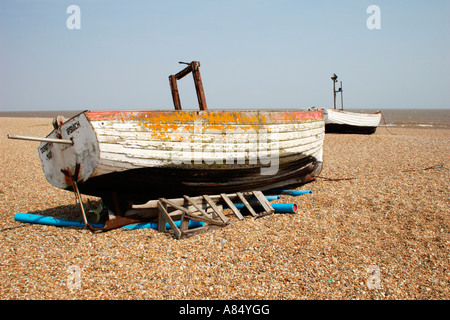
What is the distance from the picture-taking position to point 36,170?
10672mm

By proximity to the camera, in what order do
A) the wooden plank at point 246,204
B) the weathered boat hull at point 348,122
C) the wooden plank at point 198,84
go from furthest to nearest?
the weathered boat hull at point 348,122 < the wooden plank at point 198,84 < the wooden plank at point 246,204

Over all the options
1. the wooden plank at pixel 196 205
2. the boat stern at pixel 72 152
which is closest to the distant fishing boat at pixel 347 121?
the wooden plank at pixel 196 205

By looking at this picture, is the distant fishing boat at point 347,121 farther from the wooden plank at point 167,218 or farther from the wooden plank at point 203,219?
the wooden plank at point 167,218

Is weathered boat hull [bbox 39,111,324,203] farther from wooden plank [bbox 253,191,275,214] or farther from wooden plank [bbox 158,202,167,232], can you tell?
wooden plank [bbox 158,202,167,232]

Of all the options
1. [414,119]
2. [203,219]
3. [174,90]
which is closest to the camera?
[203,219]

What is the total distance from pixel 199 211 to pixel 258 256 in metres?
1.59

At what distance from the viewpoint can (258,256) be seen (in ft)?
14.2

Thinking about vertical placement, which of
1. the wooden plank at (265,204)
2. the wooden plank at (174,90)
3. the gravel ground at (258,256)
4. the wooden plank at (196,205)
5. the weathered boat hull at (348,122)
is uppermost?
the wooden plank at (174,90)

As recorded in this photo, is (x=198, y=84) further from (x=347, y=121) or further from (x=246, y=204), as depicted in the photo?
(x=347, y=121)

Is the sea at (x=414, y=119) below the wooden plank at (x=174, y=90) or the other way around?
below

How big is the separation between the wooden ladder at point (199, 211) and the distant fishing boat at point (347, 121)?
16.2m

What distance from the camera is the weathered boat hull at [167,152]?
482cm

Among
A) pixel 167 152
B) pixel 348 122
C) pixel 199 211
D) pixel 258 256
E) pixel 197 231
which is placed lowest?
pixel 258 256

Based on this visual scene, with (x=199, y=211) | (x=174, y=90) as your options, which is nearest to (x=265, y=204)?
(x=199, y=211)
